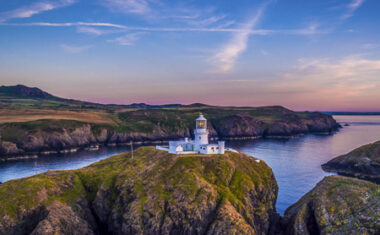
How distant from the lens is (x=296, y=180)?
92.2 meters

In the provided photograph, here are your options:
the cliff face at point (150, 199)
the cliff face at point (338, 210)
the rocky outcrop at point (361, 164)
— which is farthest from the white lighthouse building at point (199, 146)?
the rocky outcrop at point (361, 164)

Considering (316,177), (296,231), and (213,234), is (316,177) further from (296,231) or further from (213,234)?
(213,234)

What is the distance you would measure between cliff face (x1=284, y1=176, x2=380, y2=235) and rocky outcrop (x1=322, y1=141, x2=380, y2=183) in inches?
1710

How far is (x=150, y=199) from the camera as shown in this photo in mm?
52094

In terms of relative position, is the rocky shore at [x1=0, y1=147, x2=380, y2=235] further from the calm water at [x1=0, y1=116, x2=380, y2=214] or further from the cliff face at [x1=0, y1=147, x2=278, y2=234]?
the calm water at [x1=0, y1=116, x2=380, y2=214]

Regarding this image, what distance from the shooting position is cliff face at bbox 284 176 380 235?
46.5 m

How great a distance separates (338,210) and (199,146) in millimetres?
32892

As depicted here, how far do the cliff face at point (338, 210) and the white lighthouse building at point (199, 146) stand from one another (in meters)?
21.2

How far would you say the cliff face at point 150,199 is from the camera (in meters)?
A: 49.0

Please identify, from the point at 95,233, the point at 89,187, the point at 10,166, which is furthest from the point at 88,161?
the point at 95,233

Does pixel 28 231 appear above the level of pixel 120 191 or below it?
below

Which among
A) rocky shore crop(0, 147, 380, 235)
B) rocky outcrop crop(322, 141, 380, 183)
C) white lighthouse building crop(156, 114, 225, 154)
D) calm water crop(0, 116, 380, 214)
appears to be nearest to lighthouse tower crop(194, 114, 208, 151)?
white lighthouse building crop(156, 114, 225, 154)

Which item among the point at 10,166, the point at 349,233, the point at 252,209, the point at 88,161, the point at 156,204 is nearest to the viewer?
the point at 349,233

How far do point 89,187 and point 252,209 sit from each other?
34447mm
